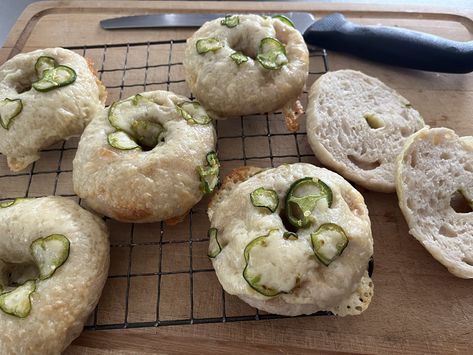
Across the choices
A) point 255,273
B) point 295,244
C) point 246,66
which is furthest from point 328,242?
point 246,66

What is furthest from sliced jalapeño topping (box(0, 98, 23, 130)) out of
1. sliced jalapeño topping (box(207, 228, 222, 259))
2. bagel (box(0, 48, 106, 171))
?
sliced jalapeño topping (box(207, 228, 222, 259))

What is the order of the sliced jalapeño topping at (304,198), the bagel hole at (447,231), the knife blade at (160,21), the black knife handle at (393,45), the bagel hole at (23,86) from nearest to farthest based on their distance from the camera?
the sliced jalapeño topping at (304,198)
the bagel hole at (447,231)
the bagel hole at (23,86)
the black knife handle at (393,45)
the knife blade at (160,21)

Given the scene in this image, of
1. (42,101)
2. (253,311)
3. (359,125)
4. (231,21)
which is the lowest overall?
(253,311)

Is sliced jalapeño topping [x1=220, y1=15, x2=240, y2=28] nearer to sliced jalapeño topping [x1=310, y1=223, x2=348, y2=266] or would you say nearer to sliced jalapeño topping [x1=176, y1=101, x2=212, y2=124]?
sliced jalapeño topping [x1=176, y1=101, x2=212, y2=124]

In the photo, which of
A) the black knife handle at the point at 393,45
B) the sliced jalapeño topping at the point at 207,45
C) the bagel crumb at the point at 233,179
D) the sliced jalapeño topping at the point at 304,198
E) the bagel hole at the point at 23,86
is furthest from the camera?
the black knife handle at the point at 393,45

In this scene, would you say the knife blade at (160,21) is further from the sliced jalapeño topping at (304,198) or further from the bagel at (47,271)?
the sliced jalapeño topping at (304,198)

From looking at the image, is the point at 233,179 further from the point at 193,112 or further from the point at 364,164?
the point at 364,164

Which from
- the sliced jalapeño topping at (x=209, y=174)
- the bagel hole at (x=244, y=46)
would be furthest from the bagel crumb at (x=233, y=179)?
the bagel hole at (x=244, y=46)
